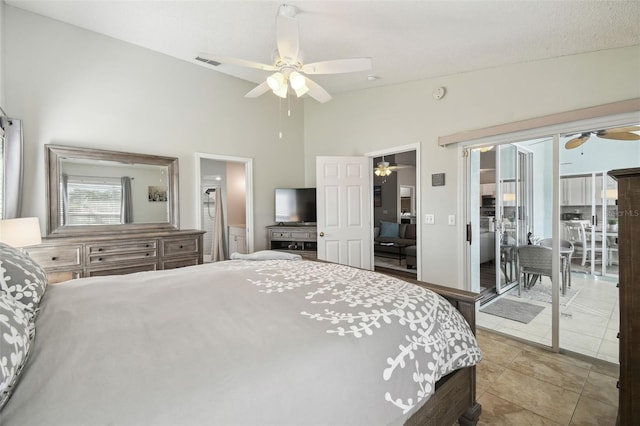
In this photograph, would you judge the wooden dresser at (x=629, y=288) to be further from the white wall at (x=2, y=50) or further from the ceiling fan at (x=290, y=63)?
the white wall at (x=2, y=50)

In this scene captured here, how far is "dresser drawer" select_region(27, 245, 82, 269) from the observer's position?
249 cm

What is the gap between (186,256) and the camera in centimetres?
336

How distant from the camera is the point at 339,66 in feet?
7.32

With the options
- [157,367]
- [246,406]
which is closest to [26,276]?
[157,367]

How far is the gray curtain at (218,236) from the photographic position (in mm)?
5836

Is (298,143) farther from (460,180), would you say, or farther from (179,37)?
(460,180)

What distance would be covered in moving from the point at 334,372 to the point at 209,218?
6192 mm

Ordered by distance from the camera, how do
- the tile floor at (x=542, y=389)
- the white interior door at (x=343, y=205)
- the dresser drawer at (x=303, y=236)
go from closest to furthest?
the tile floor at (x=542, y=389) → the white interior door at (x=343, y=205) → the dresser drawer at (x=303, y=236)

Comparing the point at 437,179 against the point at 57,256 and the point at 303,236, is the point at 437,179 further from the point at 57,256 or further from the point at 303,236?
the point at 57,256

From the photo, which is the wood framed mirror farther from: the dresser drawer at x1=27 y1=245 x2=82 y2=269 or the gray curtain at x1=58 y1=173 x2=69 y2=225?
the dresser drawer at x1=27 y1=245 x2=82 y2=269

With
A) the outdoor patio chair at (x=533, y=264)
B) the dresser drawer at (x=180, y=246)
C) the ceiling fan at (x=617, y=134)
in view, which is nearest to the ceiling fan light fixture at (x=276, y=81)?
the dresser drawer at (x=180, y=246)

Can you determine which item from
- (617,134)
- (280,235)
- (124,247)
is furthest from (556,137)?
(124,247)

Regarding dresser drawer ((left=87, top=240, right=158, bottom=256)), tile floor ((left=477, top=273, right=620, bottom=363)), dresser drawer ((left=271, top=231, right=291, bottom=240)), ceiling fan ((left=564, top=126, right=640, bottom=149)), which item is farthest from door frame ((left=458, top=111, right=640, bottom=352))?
dresser drawer ((left=87, top=240, right=158, bottom=256))

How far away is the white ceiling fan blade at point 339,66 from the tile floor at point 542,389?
2506 millimetres
